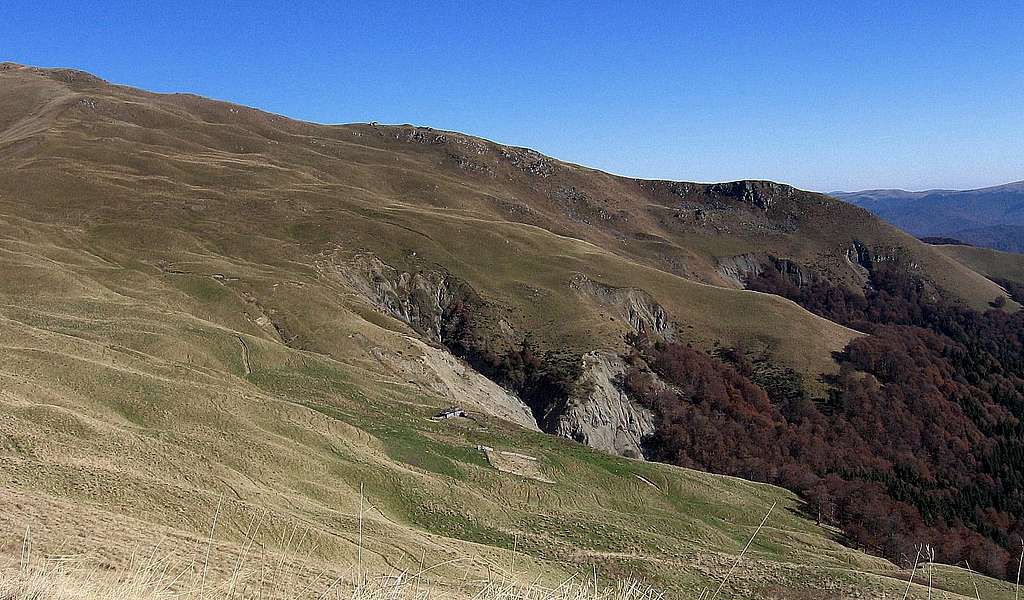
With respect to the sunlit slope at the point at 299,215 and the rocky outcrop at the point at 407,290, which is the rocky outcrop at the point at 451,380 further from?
the rocky outcrop at the point at 407,290

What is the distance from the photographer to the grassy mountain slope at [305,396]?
20.5 meters

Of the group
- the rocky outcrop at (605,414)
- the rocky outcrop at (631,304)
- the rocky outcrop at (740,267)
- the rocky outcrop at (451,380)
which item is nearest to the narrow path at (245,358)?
the rocky outcrop at (451,380)

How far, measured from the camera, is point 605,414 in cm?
6944

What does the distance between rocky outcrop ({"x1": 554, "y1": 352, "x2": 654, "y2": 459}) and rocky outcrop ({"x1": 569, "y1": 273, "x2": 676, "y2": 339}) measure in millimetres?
17431

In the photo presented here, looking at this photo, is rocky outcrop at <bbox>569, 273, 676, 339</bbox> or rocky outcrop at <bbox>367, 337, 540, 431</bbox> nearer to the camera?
rocky outcrop at <bbox>367, 337, 540, 431</bbox>

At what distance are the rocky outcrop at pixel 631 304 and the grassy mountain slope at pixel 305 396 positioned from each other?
1.92 metres

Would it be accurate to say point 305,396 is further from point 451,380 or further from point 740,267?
point 740,267

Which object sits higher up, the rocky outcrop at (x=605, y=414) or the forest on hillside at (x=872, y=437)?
the rocky outcrop at (x=605, y=414)

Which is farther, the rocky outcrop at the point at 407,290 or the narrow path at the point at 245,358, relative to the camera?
the rocky outcrop at the point at 407,290

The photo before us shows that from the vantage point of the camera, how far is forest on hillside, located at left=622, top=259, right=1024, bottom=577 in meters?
56.5

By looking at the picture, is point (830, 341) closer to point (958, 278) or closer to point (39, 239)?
point (39, 239)

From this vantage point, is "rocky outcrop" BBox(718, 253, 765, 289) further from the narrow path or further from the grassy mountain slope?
the narrow path

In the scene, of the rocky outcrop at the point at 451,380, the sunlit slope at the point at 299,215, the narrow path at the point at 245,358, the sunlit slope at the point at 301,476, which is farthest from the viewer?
the sunlit slope at the point at 299,215

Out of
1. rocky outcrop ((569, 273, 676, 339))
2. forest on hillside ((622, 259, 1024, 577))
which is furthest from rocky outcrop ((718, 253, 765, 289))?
rocky outcrop ((569, 273, 676, 339))
